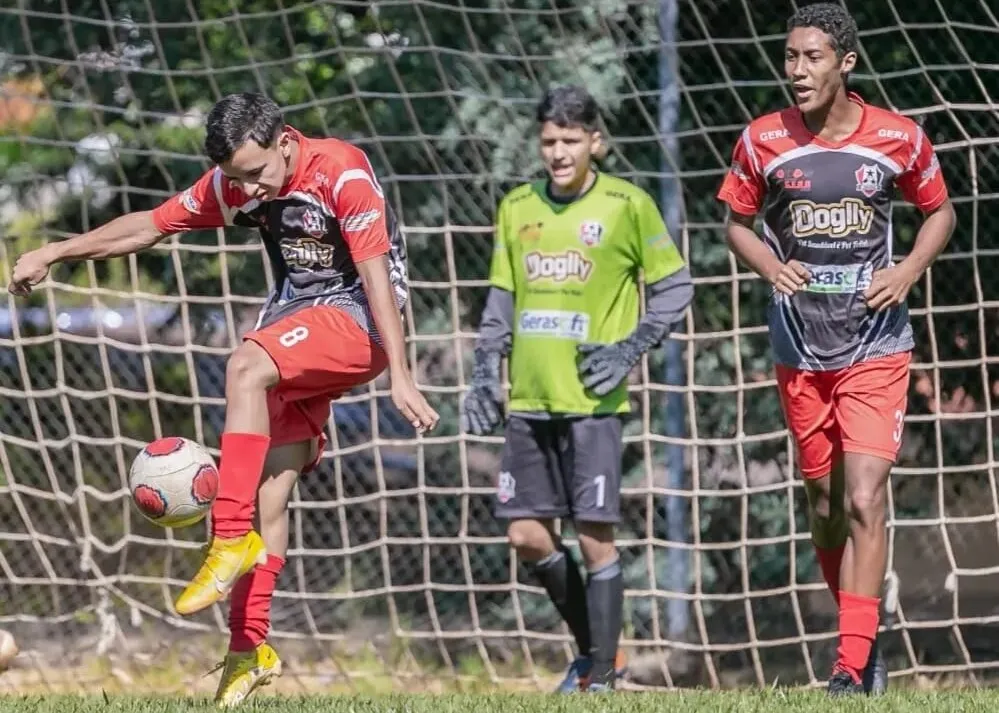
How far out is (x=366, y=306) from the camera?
18.5 ft

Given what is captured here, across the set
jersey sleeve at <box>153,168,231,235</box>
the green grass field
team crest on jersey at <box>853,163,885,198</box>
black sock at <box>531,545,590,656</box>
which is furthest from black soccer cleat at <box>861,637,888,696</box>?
jersey sleeve at <box>153,168,231,235</box>

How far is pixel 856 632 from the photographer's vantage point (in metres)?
5.63

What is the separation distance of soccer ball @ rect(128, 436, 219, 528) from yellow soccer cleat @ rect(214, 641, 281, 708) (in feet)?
1.83

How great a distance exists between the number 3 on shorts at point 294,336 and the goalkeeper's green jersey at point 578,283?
4.48 ft

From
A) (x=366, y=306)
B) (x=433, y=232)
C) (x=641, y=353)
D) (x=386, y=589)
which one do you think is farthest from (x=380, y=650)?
(x=366, y=306)

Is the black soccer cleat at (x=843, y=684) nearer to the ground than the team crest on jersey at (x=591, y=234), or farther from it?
nearer to the ground

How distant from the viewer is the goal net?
8156 mm

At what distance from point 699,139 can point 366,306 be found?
3178mm

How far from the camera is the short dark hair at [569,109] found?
21.4 ft

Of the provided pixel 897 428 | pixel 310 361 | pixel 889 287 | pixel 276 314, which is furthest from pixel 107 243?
pixel 897 428

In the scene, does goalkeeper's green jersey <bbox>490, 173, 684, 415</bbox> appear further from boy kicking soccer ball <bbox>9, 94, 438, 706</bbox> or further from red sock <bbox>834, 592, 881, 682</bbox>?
red sock <bbox>834, 592, 881, 682</bbox>

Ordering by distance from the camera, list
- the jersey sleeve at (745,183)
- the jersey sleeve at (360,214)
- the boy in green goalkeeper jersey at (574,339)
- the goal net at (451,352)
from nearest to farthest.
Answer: the jersey sleeve at (360,214) → the jersey sleeve at (745,183) → the boy in green goalkeeper jersey at (574,339) → the goal net at (451,352)

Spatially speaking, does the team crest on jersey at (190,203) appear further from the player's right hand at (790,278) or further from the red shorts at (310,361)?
the player's right hand at (790,278)

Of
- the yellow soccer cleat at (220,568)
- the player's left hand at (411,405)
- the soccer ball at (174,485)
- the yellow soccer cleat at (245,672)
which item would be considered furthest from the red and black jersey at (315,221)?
the yellow soccer cleat at (245,672)
